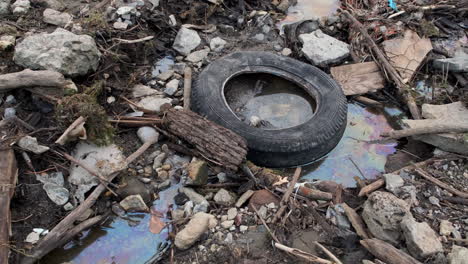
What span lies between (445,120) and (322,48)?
68.9 inches

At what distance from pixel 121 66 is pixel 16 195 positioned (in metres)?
1.89

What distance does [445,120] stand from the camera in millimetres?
4551

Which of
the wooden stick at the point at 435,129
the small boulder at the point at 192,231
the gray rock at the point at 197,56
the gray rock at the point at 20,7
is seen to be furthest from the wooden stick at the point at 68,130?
the wooden stick at the point at 435,129

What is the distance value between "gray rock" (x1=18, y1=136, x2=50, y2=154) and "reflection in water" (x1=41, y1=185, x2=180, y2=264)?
839 millimetres

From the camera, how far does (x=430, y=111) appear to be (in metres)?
4.75

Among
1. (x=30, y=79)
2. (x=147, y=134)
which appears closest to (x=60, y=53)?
(x=30, y=79)

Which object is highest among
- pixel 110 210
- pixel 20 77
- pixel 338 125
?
pixel 20 77

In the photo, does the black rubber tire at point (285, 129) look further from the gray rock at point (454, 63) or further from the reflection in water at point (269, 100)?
the gray rock at point (454, 63)

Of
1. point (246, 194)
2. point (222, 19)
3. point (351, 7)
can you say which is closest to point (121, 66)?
point (222, 19)

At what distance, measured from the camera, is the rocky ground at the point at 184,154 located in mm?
3531

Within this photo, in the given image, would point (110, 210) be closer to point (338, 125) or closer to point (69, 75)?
point (69, 75)

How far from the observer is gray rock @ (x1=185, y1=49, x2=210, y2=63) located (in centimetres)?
534

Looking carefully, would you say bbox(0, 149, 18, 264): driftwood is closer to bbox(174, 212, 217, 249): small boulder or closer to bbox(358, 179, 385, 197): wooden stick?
bbox(174, 212, 217, 249): small boulder

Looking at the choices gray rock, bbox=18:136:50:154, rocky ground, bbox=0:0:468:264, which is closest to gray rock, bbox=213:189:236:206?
rocky ground, bbox=0:0:468:264
